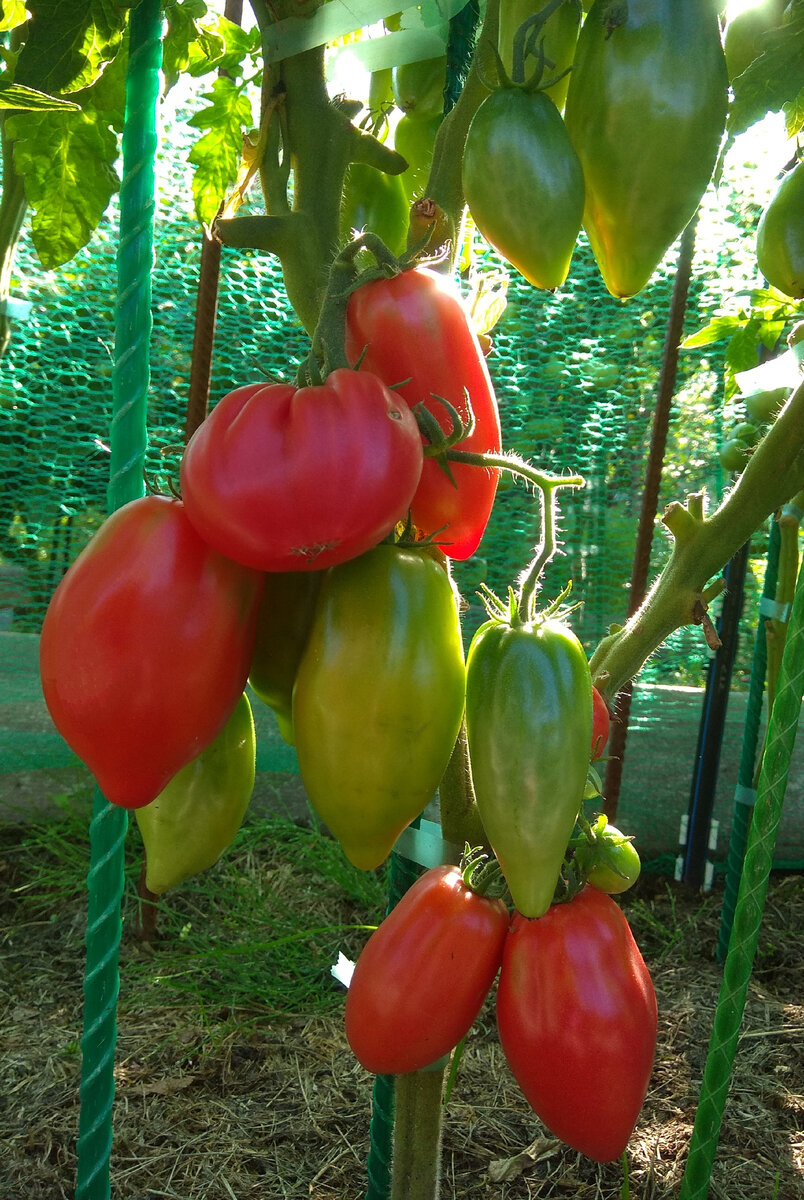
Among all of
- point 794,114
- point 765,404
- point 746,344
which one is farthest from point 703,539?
point 746,344

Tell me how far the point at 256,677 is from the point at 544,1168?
130 centimetres

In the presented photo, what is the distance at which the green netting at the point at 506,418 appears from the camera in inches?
102

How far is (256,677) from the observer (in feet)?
1.58

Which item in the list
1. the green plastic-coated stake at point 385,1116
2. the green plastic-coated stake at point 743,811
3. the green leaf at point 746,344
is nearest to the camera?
the green plastic-coated stake at point 385,1116

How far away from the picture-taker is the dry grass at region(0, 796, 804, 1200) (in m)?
1.46

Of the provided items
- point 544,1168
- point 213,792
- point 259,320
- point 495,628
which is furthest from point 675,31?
point 259,320

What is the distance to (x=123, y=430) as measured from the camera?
55 cm

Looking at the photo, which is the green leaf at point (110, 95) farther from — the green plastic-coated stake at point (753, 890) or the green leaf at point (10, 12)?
the green plastic-coated stake at point (753, 890)

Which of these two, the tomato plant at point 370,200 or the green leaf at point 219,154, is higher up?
the green leaf at point 219,154

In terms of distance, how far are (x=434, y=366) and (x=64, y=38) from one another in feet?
0.91

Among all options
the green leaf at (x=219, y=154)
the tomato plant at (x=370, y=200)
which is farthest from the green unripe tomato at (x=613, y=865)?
the green leaf at (x=219, y=154)

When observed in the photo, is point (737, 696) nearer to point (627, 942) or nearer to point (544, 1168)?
point (544, 1168)

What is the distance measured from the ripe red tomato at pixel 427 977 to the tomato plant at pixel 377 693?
0.12 metres

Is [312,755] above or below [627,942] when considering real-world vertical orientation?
above
